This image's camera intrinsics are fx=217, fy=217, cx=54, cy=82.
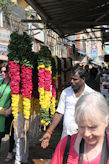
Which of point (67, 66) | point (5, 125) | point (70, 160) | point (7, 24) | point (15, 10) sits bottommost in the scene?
point (5, 125)

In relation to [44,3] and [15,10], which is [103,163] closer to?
[44,3]

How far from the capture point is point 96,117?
1295 mm

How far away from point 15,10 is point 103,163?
39.0 ft

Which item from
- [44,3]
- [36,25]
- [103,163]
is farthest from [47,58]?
[36,25]

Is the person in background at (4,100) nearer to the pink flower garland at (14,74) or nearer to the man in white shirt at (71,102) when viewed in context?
the pink flower garland at (14,74)

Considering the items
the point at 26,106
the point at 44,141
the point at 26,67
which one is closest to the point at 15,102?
the point at 26,106

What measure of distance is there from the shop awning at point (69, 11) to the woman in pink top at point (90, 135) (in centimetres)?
227

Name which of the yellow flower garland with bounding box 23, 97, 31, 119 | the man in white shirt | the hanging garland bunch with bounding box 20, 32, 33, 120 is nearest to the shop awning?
the hanging garland bunch with bounding box 20, 32, 33, 120

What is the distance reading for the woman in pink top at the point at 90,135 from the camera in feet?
4.28

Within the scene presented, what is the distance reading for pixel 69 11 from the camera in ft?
13.2

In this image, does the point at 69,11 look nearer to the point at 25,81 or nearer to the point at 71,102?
the point at 25,81

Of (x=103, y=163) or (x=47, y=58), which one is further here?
(x=47, y=58)

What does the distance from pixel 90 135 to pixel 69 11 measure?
316 cm

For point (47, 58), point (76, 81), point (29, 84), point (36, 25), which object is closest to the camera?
point (76, 81)
